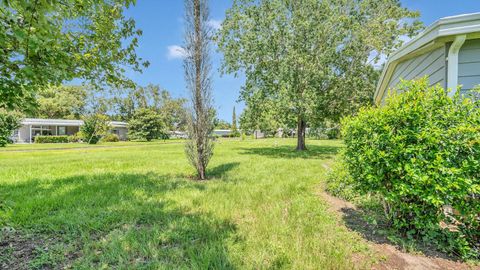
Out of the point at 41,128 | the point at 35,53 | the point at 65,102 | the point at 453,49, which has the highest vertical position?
the point at 65,102

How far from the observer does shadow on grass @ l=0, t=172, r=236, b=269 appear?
2453mm

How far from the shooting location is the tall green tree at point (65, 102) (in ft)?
126

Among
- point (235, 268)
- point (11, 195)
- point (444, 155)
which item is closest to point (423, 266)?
point (444, 155)

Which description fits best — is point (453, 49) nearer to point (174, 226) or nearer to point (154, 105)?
point (174, 226)

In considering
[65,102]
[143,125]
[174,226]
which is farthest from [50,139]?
[174,226]

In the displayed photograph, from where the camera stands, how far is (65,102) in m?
40.1

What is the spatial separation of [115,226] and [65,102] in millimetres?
47352

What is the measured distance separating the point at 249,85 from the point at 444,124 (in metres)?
11.7

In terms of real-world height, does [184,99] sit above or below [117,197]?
above

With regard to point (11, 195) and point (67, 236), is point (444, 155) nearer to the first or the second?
point (67, 236)

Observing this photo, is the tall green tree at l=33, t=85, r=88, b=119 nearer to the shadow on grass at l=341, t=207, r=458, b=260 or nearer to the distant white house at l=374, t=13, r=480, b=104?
the shadow on grass at l=341, t=207, r=458, b=260

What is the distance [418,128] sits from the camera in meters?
2.65

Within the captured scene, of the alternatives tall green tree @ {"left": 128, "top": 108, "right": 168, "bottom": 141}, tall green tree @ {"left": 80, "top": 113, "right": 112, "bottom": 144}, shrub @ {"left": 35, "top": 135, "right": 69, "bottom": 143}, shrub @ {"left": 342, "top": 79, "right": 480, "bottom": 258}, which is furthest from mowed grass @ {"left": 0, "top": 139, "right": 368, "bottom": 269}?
tall green tree @ {"left": 128, "top": 108, "right": 168, "bottom": 141}

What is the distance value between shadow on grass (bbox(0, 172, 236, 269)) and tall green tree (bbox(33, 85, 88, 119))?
42.4m
